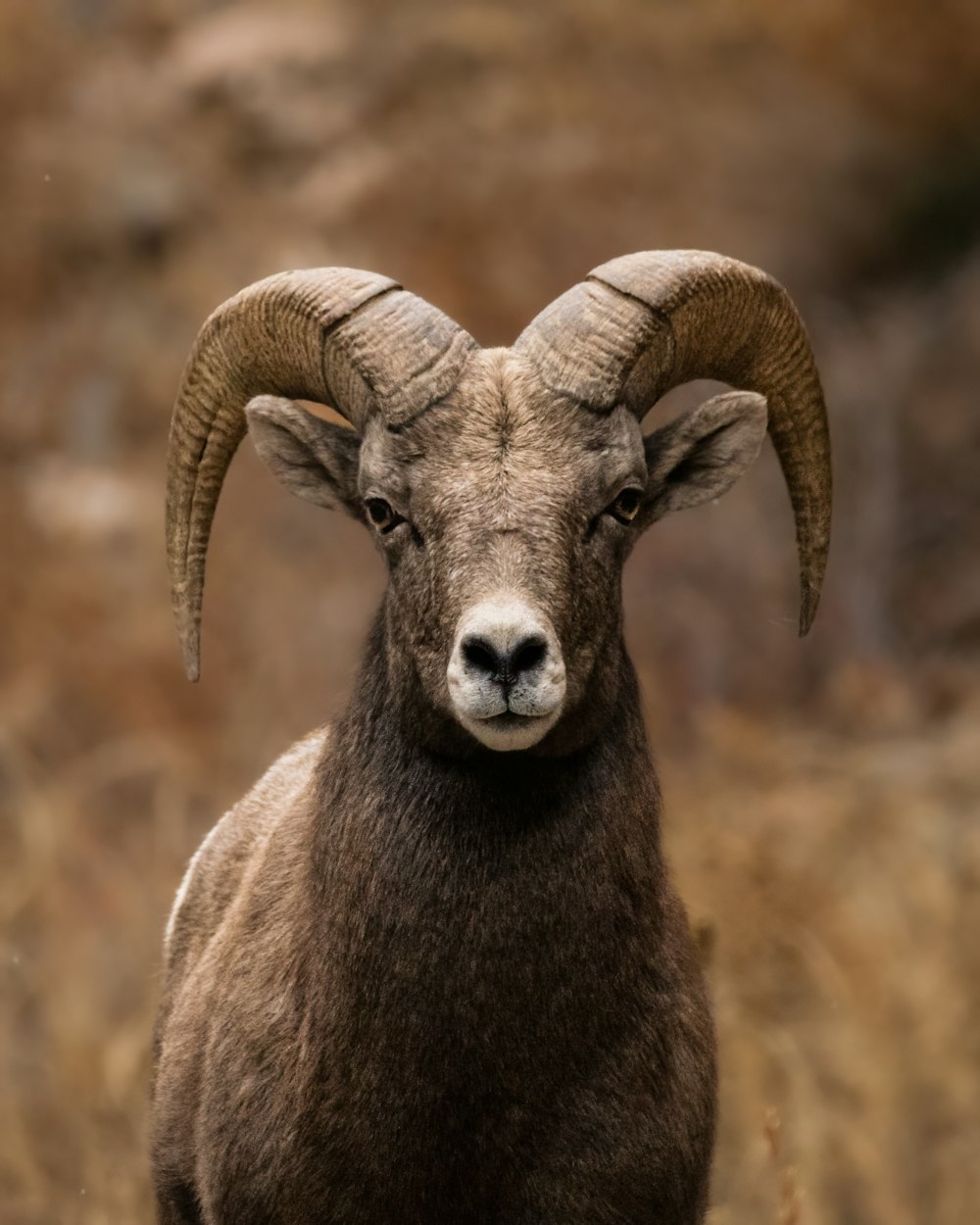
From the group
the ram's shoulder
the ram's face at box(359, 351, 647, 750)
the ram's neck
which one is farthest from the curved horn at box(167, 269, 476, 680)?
the ram's neck

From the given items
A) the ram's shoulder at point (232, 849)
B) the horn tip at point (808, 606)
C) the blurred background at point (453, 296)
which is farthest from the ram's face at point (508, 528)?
the blurred background at point (453, 296)

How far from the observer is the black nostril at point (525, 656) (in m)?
4.86

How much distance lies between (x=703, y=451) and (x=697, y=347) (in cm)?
32

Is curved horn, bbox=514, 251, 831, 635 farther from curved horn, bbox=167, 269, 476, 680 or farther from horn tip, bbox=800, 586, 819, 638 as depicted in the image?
curved horn, bbox=167, 269, 476, 680

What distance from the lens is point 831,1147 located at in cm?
1131

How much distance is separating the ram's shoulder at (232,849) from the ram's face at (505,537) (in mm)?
1303

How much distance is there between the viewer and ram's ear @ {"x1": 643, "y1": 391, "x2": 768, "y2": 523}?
5.96 metres


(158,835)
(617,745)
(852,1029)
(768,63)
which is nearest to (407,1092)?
(617,745)

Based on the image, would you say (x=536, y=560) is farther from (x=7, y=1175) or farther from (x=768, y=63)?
(x=768, y=63)

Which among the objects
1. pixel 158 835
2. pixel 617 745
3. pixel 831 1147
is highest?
pixel 617 745

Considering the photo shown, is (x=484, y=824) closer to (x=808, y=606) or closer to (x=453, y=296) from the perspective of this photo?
(x=808, y=606)

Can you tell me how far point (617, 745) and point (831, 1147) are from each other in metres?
6.42

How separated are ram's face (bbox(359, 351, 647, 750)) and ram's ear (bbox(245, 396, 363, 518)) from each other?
0.88 ft

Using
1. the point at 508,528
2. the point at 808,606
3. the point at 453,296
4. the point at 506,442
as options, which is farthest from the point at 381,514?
the point at 453,296
